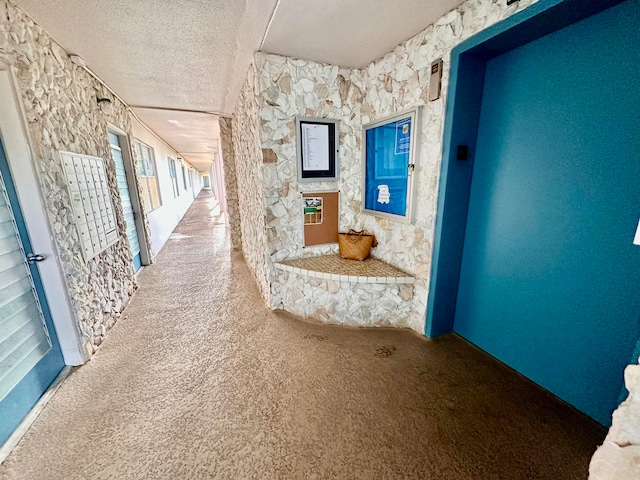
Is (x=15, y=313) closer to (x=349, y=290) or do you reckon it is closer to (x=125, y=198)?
(x=349, y=290)

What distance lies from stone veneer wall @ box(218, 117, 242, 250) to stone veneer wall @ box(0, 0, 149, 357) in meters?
1.83

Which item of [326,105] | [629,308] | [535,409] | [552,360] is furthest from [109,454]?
[326,105]

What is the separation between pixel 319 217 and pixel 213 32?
5.37ft

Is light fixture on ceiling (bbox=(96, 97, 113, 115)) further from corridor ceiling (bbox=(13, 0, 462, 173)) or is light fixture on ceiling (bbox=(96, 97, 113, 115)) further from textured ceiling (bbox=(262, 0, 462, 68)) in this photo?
textured ceiling (bbox=(262, 0, 462, 68))

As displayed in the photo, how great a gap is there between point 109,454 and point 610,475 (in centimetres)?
201

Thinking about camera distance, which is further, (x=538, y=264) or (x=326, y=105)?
(x=326, y=105)

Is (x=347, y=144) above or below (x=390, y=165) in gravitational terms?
above

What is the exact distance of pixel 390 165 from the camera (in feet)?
7.18

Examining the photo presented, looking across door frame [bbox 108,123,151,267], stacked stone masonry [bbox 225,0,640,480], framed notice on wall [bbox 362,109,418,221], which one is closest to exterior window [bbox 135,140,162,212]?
door frame [bbox 108,123,151,267]

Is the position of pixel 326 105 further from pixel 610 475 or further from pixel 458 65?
pixel 610 475

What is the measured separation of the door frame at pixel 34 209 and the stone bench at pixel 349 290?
1.53m

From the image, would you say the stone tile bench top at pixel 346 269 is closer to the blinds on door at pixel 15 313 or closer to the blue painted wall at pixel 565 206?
the blue painted wall at pixel 565 206

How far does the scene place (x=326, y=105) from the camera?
2326 mm

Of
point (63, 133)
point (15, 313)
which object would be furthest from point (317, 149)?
point (15, 313)
